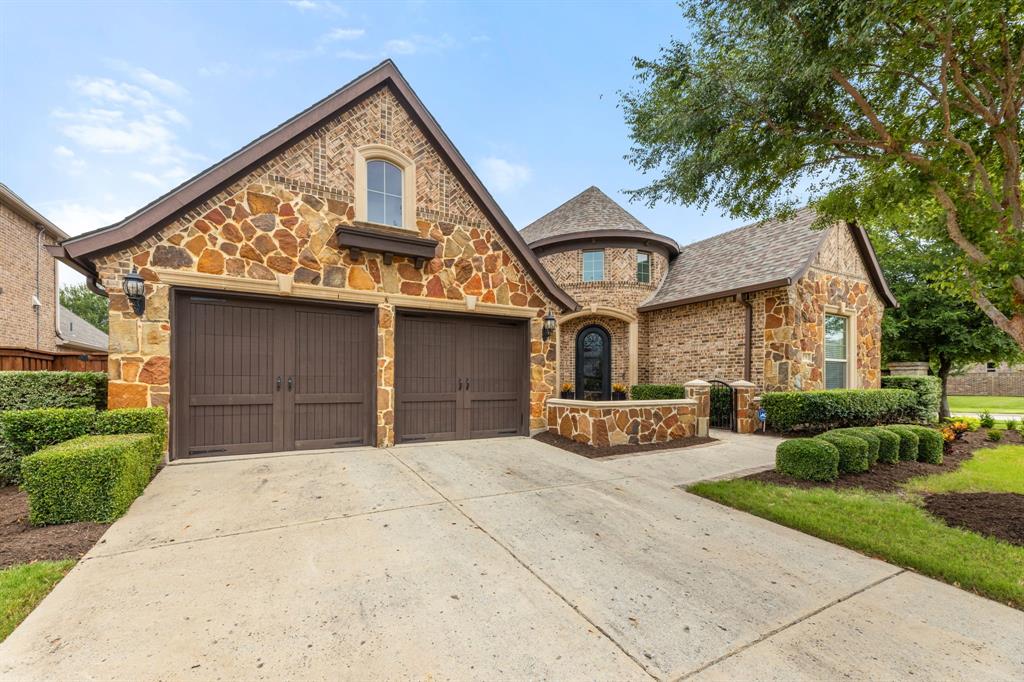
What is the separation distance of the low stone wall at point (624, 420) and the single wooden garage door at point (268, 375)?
12.0 feet

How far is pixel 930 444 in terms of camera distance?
6852 millimetres

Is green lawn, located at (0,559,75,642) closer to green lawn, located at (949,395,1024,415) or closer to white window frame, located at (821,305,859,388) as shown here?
white window frame, located at (821,305,859,388)

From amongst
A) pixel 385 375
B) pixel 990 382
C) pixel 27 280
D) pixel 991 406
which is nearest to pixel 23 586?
pixel 385 375

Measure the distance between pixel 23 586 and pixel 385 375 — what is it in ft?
15.3

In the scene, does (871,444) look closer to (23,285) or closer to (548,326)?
(548,326)

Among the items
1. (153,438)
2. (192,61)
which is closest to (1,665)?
(153,438)

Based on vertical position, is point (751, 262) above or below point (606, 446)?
above

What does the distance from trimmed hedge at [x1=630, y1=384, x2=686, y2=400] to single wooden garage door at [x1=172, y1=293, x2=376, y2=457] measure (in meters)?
9.15

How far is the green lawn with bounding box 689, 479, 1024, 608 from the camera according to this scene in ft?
10.4

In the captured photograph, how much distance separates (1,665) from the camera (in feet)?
6.73

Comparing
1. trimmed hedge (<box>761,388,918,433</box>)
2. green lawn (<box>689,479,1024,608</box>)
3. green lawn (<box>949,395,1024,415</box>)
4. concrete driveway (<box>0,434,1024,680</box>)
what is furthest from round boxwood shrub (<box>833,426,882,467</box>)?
green lawn (<box>949,395,1024,415</box>)

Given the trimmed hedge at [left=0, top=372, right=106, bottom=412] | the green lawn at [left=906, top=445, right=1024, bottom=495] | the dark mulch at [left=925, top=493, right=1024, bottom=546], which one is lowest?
the green lawn at [left=906, top=445, right=1024, bottom=495]

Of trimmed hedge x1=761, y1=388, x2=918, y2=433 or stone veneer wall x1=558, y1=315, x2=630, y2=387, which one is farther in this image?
stone veneer wall x1=558, y1=315, x2=630, y2=387

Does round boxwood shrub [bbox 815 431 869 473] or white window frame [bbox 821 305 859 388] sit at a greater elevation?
white window frame [bbox 821 305 859 388]
